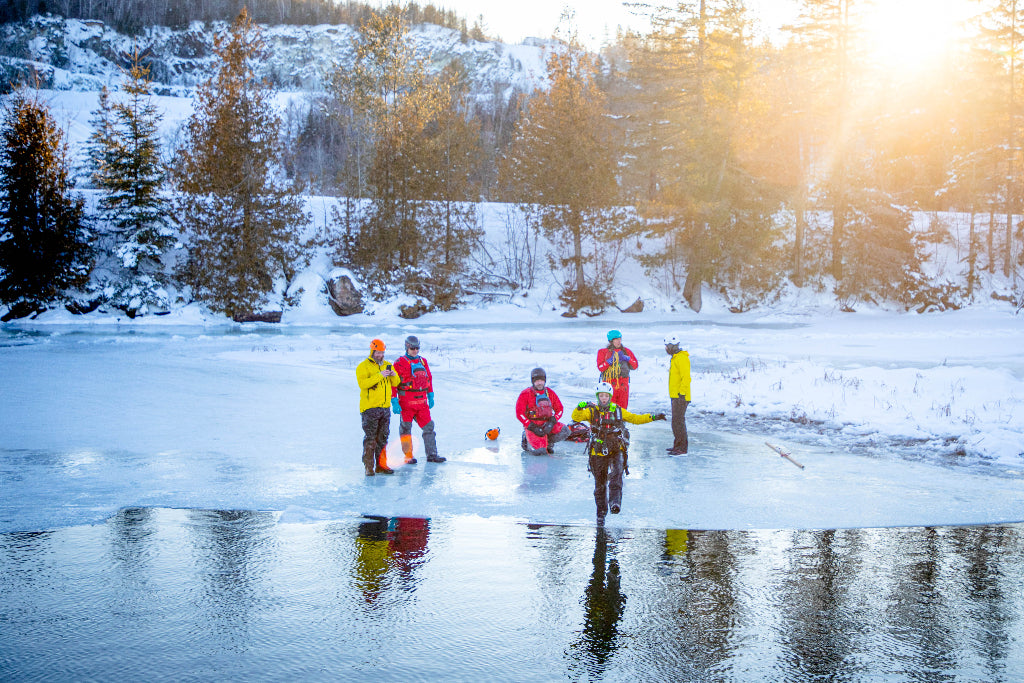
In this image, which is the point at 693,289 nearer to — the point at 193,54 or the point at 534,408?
the point at 534,408

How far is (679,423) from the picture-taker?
33.2ft

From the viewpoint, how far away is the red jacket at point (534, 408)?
10.1 m

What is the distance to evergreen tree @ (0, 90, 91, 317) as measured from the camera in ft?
112

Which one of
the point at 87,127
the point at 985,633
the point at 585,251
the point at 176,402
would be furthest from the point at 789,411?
the point at 87,127

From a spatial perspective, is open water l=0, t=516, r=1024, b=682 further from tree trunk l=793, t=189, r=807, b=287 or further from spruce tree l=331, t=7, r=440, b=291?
tree trunk l=793, t=189, r=807, b=287

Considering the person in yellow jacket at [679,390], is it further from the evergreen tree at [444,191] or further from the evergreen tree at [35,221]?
the evergreen tree at [35,221]

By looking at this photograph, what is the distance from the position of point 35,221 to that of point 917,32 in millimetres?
45230

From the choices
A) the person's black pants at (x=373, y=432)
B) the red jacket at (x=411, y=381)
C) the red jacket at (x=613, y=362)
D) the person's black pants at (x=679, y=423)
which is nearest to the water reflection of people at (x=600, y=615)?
the person's black pants at (x=373, y=432)

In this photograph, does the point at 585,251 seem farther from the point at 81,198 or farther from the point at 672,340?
the point at 672,340

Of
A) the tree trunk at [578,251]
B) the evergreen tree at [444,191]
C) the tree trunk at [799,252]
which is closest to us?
the tree trunk at [578,251]

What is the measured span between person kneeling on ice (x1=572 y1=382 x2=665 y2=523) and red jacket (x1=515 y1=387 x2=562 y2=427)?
8.09ft

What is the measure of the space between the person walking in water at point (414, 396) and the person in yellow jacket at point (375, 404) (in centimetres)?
39

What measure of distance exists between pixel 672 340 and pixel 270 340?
19.0 meters

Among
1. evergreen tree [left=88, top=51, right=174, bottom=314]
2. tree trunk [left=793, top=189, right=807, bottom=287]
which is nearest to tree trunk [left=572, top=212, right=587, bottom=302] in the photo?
tree trunk [left=793, top=189, right=807, bottom=287]
